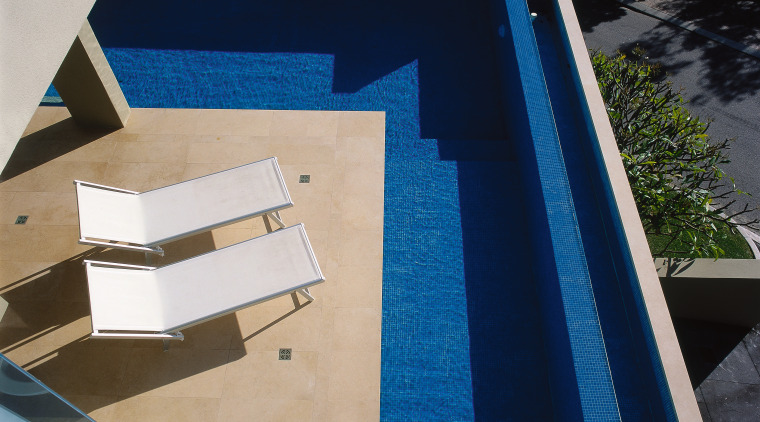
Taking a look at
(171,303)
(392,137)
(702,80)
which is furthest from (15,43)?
(702,80)

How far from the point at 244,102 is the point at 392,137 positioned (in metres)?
1.90

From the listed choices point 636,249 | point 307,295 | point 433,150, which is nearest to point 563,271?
point 636,249

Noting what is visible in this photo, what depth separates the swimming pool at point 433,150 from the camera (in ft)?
15.3

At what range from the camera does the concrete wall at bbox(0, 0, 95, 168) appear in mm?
3570

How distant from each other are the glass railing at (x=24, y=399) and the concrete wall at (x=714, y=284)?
5990 millimetres

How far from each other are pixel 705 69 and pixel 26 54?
10.0 metres

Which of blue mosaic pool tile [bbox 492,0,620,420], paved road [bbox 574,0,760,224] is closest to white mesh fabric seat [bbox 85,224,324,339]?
blue mosaic pool tile [bbox 492,0,620,420]

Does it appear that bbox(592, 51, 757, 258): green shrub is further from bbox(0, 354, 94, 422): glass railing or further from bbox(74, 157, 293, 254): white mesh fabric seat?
bbox(0, 354, 94, 422): glass railing

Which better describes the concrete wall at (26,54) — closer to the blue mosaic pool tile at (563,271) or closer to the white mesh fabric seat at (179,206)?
the white mesh fabric seat at (179,206)

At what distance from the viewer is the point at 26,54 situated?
3818mm

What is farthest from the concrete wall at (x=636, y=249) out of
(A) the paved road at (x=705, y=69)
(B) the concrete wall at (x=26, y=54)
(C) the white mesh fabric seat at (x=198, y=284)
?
(B) the concrete wall at (x=26, y=54)

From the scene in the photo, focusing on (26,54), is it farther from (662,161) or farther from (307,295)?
(662,161)

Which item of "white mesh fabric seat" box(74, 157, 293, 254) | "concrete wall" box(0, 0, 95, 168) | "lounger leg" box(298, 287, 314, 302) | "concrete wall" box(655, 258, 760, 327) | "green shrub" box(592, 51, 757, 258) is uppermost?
"concrete wall" box(0, 0, 95, 168)

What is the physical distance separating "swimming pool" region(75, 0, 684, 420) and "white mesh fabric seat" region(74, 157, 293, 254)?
1.32 m
